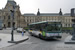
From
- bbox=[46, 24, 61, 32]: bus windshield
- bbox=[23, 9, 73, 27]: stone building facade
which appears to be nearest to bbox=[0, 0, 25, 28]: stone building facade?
bbox=[23, 9, 73, 27]: stone building facade

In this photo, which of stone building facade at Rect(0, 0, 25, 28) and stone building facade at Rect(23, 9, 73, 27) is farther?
stone building facade at Rect(23, 9, 73, 27)

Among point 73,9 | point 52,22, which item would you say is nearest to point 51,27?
point 52,22

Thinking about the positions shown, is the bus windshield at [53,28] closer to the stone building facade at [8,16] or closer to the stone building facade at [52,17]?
the stone building facade at [8,16]

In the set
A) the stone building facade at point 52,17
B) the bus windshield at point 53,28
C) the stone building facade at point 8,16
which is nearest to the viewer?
the bus windshield at point 53,28

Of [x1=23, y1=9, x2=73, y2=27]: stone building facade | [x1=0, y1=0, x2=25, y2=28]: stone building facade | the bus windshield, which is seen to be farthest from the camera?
[x1=23, y1=9, x2=73, y2=27]: stone building facade

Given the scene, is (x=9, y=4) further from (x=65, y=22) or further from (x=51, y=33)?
(x=51, y=33)

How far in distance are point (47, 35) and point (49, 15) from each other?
12290cm

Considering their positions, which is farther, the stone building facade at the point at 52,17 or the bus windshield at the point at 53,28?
the stone building facade at the point at 52,17

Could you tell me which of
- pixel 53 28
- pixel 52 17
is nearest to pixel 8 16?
pixel 52 17

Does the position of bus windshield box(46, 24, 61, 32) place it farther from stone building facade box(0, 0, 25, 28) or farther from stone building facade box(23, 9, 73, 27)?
stone building facade box(23, 9, 73, 27)

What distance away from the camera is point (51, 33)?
62.8ft

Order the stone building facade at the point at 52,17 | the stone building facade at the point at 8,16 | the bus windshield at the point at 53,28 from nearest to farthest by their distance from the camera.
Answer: the bus windshield at the point at 53,28, the stone building facade at the point at 8,16, the stone building facade at the point at 52,17

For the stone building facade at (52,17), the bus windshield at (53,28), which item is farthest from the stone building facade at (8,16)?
the bus windshield at (53,28)

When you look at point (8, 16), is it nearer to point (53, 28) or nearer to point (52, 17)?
point (52, 17)
